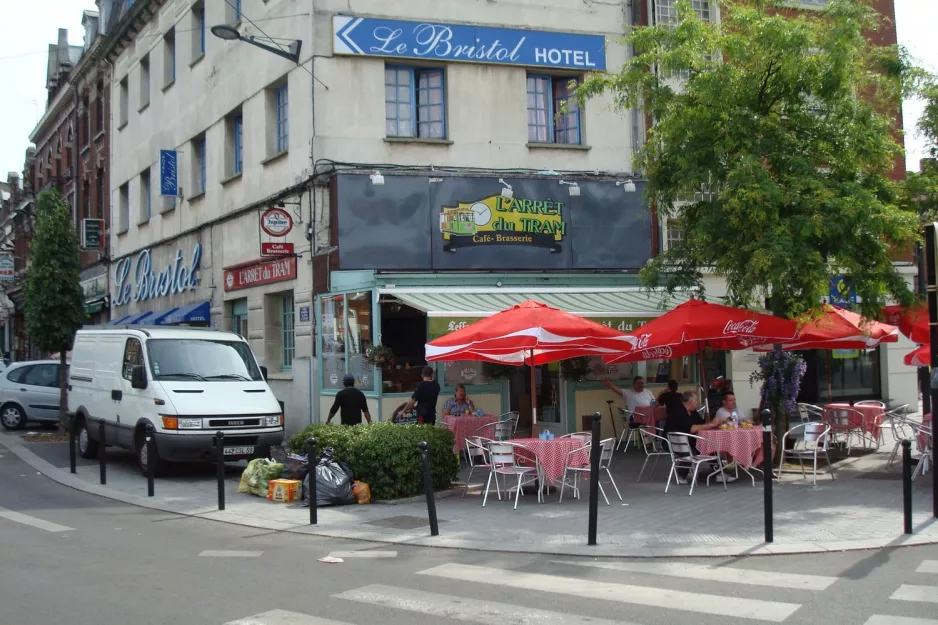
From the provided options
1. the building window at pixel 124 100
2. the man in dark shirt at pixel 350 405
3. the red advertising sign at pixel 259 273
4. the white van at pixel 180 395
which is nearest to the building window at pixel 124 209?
the building window at pixel 124 100

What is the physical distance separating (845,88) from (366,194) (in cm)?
829

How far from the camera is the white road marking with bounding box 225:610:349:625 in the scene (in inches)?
241

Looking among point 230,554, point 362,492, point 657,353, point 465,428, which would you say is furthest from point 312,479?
point 657,353

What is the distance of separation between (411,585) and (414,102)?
40.6 ft

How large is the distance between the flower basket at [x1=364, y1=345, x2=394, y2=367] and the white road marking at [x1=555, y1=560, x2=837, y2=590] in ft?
26.6

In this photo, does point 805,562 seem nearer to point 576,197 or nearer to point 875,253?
point 875,253

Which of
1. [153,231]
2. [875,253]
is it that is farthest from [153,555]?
[153,231]

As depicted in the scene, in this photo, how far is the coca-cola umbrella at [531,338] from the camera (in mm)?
11867

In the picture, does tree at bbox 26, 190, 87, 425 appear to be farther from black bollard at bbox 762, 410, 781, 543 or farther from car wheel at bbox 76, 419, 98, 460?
black bollard at bbox 762, 410, 781, 543

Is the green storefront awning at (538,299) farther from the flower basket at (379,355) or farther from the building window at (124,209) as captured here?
the building window at (124,209)

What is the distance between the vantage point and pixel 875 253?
42.0 ft

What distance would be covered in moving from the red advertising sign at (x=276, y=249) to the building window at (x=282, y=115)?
7.25ft

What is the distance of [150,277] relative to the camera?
1054 inches

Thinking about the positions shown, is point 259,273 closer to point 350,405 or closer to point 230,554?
point 350,405
